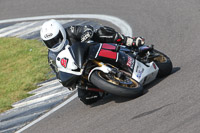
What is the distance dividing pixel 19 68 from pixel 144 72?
4.95 m

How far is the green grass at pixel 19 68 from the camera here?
942cm

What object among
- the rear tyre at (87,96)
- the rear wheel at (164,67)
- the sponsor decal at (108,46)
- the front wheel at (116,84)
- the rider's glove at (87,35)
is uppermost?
the rider's glove at (87,35)

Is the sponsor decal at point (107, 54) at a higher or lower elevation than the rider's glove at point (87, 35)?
lower

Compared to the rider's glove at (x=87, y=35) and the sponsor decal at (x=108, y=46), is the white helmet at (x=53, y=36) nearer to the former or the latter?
the rider's glove at (x=87, y=35)

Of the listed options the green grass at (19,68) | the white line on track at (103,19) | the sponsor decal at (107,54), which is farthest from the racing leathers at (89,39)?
the white line on track at (103,19)

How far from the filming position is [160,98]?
620 centimetres

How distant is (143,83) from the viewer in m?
6.96

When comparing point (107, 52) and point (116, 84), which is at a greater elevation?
point (107, 52)

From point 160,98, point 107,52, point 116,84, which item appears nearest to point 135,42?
point 107,52

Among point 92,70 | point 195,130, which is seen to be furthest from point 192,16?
point 195,130

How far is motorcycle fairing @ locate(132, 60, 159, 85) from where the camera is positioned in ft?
22.4

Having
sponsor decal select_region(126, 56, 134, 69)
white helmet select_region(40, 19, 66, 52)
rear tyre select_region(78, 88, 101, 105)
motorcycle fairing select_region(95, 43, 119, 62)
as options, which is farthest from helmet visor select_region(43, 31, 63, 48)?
sponsor decal select_region(126, 56, 134, 69)

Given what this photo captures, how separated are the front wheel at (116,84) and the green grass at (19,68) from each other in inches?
115

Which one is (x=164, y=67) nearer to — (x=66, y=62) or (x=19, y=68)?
(x=66, y=62)
